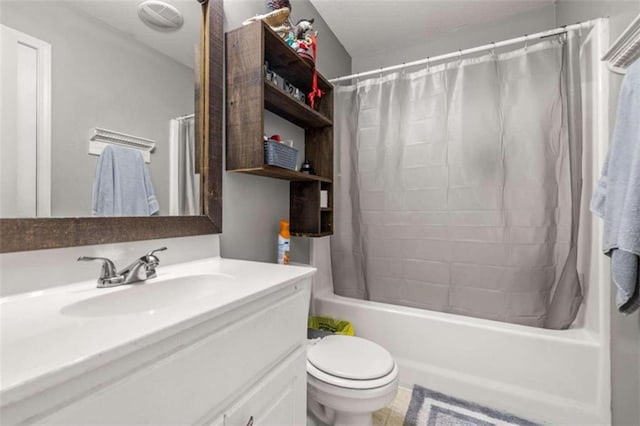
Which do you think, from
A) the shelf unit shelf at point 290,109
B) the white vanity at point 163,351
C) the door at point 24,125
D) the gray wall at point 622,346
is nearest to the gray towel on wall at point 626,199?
the gray wall at point 622,346

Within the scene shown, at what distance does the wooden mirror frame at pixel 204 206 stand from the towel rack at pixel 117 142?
0.19 metres

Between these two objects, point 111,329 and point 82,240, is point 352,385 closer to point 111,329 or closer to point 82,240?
point 111,329

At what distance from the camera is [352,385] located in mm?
1036

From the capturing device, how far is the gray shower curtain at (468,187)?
1338mm

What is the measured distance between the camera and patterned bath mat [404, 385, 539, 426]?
1.29m

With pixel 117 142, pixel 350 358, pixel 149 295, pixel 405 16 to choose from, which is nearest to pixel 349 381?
pixel 350 358

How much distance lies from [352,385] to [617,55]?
4.68ft

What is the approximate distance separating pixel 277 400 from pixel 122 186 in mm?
778

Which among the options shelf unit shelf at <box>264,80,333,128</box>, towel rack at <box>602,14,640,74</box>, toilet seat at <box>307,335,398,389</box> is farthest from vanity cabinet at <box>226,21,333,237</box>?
towel rack at <box>602,14,640,74</box>

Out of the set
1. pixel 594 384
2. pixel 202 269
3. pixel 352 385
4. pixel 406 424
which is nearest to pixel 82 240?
pixel 202 269

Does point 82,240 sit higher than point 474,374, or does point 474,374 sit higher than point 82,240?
point 82,240

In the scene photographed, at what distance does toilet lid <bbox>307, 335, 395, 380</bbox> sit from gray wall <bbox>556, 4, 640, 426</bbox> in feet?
2.88

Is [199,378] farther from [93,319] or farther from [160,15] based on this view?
[160,15]

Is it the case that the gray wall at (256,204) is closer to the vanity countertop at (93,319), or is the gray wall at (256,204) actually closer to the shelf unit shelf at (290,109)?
the shelf unit shelf at (290,109)
